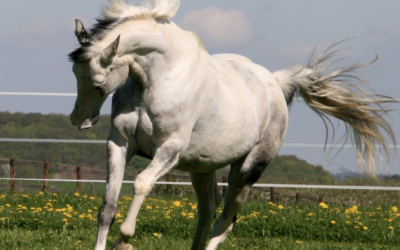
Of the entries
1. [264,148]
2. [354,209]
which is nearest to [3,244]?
[264,148]

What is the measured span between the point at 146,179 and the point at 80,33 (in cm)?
92

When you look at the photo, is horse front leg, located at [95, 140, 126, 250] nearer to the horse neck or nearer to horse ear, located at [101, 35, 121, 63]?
the horse neck

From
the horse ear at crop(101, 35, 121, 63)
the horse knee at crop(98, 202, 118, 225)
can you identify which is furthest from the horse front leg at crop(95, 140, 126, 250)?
the horse ear at crop(101, 35, 121, 63)

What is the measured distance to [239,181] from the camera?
501 cm

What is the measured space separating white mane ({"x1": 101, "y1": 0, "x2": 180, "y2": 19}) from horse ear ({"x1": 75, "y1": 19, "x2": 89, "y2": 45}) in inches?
10.4

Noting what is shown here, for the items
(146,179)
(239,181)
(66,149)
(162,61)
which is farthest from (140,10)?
(66,149)

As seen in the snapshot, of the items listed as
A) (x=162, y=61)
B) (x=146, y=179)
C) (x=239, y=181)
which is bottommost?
(x=239, y=181)

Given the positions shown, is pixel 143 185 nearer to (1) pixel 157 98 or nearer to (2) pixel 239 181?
(1) pixel 157 98

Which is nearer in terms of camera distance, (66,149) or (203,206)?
(203,206)

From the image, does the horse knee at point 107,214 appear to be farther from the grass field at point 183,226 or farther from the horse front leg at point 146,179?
the grass field at point 183,226

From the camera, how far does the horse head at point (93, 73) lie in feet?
11.5

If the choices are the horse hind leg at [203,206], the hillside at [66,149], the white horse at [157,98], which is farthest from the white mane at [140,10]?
the hillside at [66,149]

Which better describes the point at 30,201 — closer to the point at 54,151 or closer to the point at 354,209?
the point at 354,209

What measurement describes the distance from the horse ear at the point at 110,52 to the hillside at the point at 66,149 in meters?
7.13
